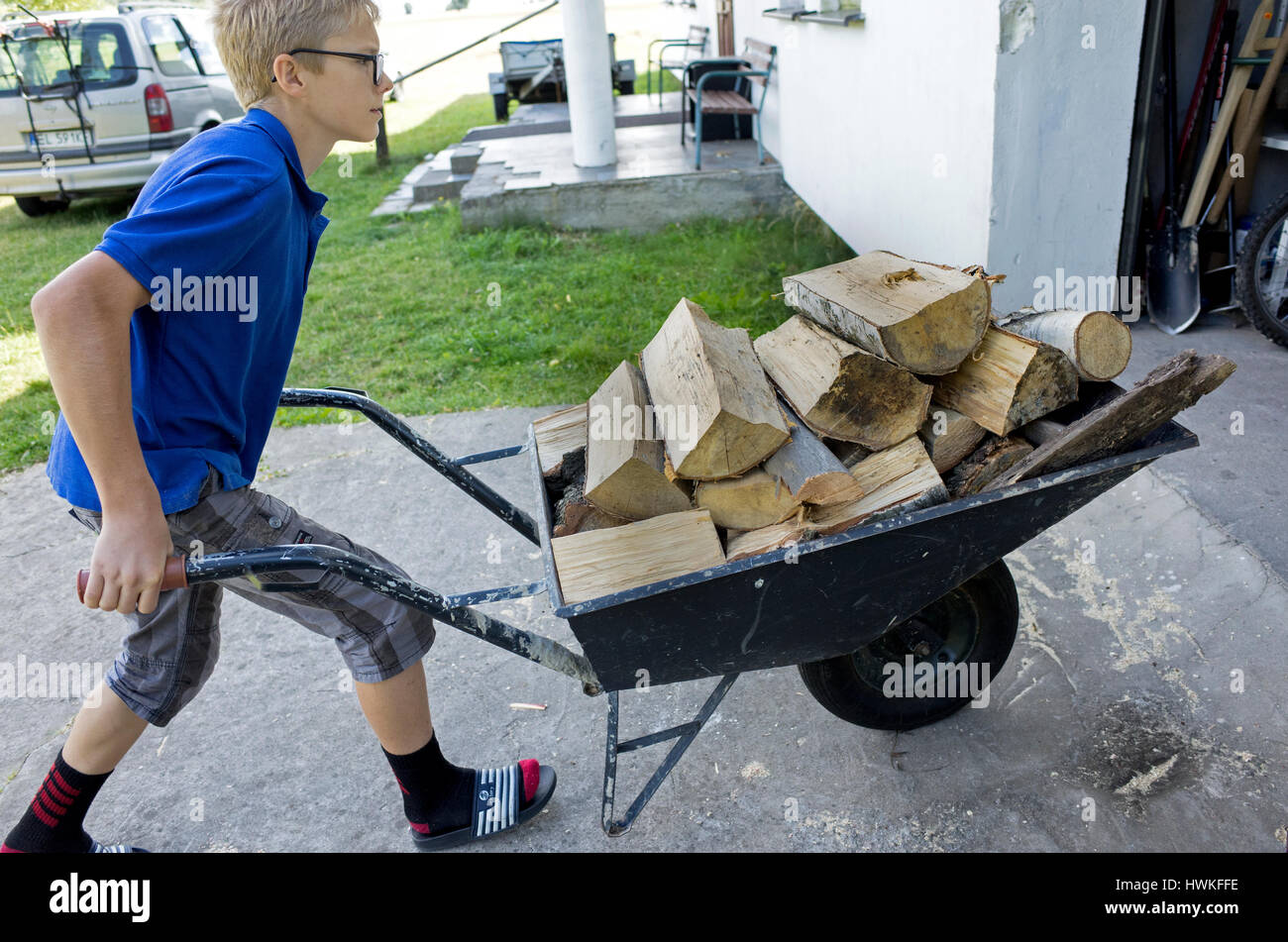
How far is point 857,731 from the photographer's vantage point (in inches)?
95.7

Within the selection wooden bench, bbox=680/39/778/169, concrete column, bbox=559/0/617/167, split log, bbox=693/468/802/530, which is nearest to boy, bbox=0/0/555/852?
split log, bbox=693/468/802/530

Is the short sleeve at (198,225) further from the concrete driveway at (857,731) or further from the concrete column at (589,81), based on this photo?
the concrete column at (589,81)

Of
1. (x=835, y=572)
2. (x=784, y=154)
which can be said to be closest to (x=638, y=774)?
(x=835, y=572)

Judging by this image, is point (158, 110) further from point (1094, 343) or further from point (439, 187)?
point (1094, 343)

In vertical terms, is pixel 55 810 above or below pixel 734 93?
Answer: below

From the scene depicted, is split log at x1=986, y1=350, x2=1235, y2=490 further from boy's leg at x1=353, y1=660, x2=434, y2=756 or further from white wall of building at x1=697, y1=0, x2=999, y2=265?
white wall of building at x1=697, y1=0, x2=999, y2=265

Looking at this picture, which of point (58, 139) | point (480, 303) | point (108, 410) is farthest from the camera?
point (58, 139)

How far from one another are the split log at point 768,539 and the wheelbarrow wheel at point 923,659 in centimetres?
46

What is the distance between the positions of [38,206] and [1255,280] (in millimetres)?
11300

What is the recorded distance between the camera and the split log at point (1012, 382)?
5.95ft

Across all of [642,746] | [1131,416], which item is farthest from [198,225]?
[1131,416]

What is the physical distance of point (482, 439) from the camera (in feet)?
14.0

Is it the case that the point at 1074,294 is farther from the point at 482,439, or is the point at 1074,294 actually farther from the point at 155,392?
the point at 155,392
